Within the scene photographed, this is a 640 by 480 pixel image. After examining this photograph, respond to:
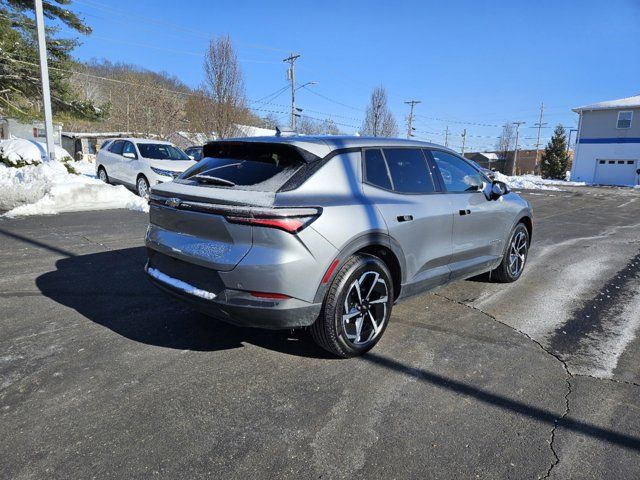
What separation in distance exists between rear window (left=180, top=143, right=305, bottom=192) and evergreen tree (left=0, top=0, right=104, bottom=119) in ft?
71.3

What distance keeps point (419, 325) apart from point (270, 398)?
179 centimetres

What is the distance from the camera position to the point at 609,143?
37.3 m

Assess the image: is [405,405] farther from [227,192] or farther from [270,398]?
[227,192]

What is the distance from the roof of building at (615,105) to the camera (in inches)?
1424

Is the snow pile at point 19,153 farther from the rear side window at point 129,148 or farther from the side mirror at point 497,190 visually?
the side mirror at point 497,190

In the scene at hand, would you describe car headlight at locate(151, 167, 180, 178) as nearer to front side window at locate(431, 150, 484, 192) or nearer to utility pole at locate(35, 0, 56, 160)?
utility pole at locate(35, 0, 56, 160)

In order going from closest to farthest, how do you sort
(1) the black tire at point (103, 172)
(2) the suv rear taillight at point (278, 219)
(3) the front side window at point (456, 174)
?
(2) the suv rear taillight at point (278, 219)
(3) the front side window at point (456, 174)
(1) the black tire at point (103, 172)

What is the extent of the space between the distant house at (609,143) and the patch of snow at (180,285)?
42.4m

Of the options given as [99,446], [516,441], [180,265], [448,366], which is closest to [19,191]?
[180,265]

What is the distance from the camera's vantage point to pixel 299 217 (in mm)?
2852

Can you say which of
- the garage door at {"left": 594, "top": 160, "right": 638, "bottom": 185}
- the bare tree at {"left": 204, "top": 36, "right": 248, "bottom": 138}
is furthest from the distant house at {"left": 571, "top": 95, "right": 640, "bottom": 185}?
the bare tree at {"left": 204, "top": 36, "right": 248, "bottom": 138}

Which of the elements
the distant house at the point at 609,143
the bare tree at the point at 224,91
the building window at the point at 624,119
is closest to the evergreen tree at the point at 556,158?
the distant house at the point at 609,143

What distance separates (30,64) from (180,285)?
73.2ft

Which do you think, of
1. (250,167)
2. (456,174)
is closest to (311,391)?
(250,167)
